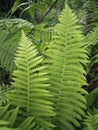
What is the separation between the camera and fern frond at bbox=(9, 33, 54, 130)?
107 centimetres

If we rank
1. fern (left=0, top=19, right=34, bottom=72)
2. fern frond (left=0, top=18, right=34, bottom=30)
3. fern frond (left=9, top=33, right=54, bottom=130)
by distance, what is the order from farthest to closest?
1. fern frond (left=0, top=18, right=34, bottom=30)
2. fern (left=0, top=19, right=34, bottom=72)
3. fern frond (left=9, top=33, right=54, bottom=130)

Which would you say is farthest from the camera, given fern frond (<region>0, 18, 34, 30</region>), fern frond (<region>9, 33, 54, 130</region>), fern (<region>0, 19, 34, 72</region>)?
fern frond (<region>0, 18, 34, 30</region>)

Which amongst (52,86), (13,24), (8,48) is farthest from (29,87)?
(13,24)

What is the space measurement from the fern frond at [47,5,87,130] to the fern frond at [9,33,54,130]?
60 mm

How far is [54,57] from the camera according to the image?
3.75 ft

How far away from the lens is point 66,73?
3.76 feet

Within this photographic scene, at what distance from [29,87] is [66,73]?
148mm

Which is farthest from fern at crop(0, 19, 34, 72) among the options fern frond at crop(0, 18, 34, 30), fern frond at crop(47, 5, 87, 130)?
fern frond at crop(47, 5, 87, 130)

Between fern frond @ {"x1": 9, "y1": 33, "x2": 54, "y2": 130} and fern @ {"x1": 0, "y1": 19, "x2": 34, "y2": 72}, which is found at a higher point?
fern @ {"x1": 0, "y1": 19, "x2": 34, "y2": 72}

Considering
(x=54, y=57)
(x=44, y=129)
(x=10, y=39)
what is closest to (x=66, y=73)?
(x=54, y=57)

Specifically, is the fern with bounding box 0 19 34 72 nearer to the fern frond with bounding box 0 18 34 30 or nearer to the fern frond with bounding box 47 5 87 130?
the fern frond with bounding box 0 18 34 30

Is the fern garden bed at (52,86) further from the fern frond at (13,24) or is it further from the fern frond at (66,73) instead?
the fern frond at (13,24)

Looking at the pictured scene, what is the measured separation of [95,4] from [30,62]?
134 centimetres

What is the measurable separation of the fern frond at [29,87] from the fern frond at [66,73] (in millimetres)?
60
